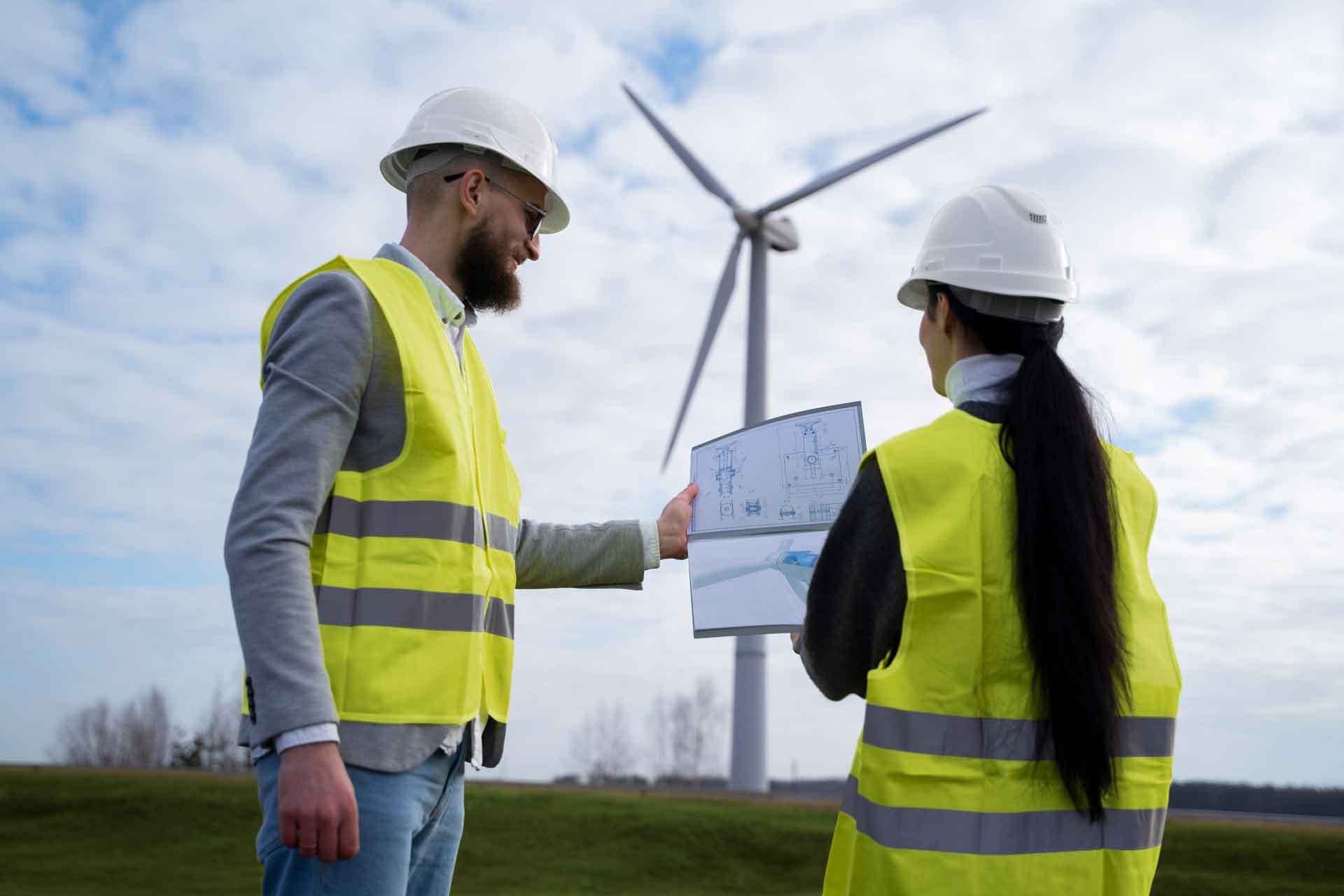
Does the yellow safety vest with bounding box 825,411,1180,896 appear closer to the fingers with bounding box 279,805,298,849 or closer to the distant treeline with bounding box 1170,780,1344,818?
the fingers with bounding box 279,805,298,849

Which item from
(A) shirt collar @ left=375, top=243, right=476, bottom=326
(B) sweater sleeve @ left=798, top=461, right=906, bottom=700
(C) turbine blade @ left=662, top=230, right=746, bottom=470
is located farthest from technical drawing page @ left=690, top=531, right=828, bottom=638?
(C) turbine blade @ left=662, top=230, right=746, bottom=470

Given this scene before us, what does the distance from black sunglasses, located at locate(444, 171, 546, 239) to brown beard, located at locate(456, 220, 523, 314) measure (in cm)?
14

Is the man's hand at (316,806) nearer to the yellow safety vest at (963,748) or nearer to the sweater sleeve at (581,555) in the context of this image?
the yellow safety vest at (963,748)

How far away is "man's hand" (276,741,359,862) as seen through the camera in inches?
110

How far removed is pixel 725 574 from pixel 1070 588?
2.00 metres

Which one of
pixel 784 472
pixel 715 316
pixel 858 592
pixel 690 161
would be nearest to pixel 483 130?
pixel 784 472

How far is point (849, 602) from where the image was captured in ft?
10.9

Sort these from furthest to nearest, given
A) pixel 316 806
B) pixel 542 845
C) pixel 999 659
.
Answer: pixel 542 845, pixel 999 659, pixel 316 806

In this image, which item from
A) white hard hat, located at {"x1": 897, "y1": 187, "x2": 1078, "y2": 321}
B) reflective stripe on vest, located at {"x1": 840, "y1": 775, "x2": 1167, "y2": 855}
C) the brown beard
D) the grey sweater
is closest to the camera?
the grey sweater

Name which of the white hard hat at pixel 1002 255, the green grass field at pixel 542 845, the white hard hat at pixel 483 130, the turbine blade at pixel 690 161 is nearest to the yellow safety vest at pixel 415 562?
the white hard hat at pixel 483 130

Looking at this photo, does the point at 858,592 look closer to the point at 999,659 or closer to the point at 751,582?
the point at 999,659

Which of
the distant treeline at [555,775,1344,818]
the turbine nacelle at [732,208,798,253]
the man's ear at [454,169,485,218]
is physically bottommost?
the distant treeline at [555,775,1344,818]

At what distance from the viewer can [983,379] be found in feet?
11.7

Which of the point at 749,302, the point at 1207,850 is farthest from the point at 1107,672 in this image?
the point at 749,302
